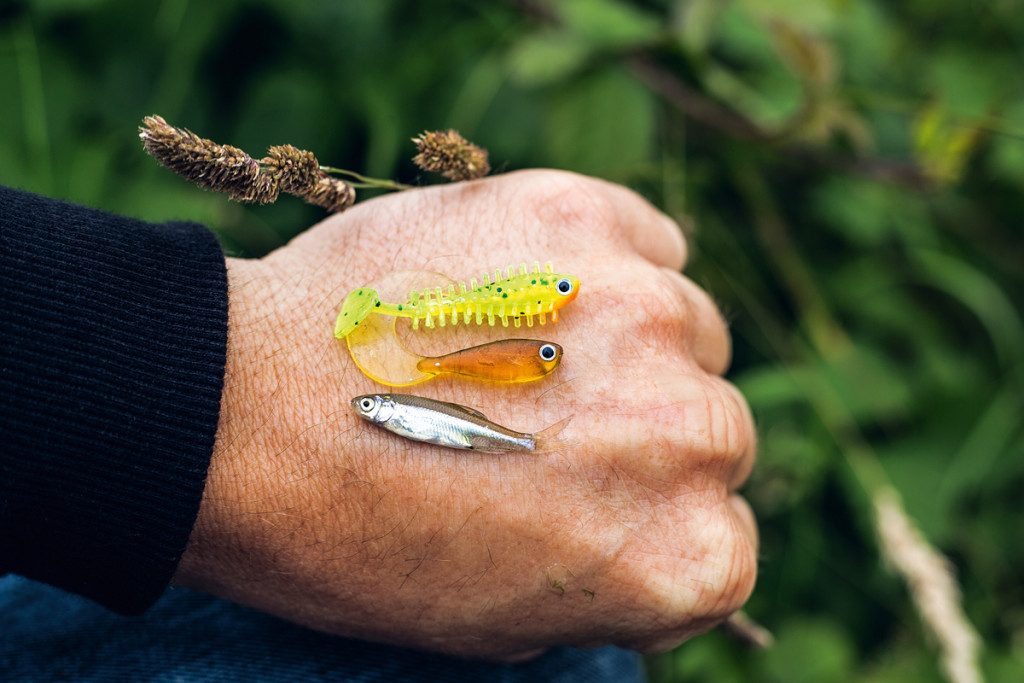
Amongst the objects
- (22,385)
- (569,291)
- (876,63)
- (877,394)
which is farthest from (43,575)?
(876,63)

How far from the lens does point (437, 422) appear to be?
4.63ft

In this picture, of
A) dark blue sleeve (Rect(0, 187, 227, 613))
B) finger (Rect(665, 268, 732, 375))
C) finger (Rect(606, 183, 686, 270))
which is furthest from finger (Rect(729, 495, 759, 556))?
dark blue sleeve (Rect(0, 187, 227, 613))

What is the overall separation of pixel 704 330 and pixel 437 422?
0.68m

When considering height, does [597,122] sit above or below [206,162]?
below

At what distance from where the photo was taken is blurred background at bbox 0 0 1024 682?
2268 millimetres

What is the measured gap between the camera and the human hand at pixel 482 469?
1406mm

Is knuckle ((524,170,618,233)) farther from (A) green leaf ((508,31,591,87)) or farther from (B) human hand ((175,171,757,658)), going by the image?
(A) green leaf ((508,31,591,87))

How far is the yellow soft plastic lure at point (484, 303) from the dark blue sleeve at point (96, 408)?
248mm

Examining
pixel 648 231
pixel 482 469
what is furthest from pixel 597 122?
pixel 482 469

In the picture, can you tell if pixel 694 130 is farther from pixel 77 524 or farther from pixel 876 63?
pixel 77 524

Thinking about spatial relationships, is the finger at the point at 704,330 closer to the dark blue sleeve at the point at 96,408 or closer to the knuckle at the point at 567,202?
the knuckle at the point at 567,202

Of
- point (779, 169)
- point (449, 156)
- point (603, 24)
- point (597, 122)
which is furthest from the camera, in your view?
point (779, 169)

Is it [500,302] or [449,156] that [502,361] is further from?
[449,156]

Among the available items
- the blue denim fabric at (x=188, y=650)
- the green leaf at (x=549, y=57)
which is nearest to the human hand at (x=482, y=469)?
the blue denim fabric at (x=188, y=650)
